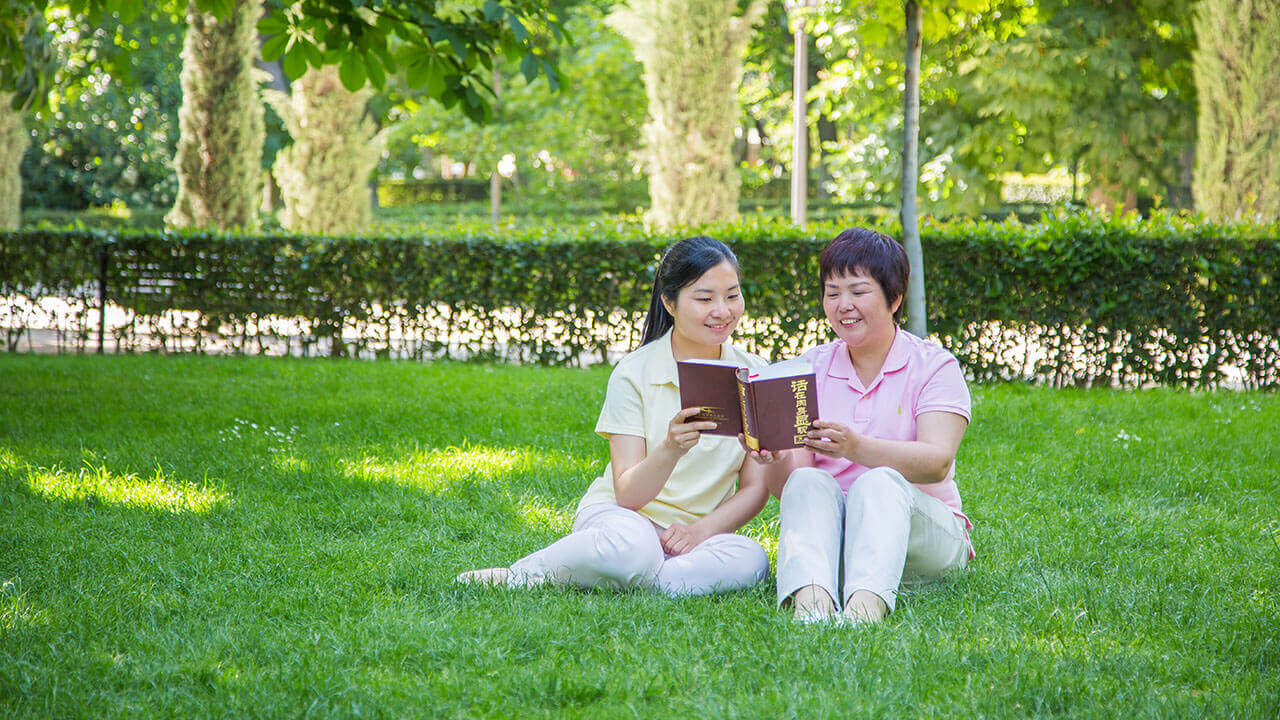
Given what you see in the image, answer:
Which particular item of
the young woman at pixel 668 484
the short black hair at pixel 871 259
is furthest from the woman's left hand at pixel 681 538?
the short black hair at pixel 871 259

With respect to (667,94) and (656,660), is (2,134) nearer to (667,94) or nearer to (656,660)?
(667,94)

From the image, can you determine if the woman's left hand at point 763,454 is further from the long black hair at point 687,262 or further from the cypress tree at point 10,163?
the cypress tree at point 10,163

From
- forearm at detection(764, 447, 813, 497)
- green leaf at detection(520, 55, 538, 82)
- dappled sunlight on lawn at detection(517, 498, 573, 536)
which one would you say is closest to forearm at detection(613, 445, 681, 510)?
forearm at detection(764, 447, 813, 497)

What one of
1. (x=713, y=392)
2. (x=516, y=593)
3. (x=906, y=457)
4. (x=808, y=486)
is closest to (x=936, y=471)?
(x=906, y=457)

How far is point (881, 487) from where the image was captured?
3391 millimetres

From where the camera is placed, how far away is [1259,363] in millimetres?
8555

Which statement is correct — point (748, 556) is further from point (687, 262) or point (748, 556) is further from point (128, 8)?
point (128, 8)

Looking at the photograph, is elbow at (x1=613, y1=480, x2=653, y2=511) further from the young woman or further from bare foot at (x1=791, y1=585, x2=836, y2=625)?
bare foot at (x1=791, y1=585, x2=836, y2=625)

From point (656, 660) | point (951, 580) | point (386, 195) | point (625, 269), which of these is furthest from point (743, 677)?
point (386, 195)

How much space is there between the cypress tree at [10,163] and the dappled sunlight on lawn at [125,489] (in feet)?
50.9

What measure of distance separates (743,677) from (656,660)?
0.28m

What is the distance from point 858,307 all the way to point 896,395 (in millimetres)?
337

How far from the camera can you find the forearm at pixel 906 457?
133 inches

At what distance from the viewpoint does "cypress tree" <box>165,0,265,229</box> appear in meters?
13.2
